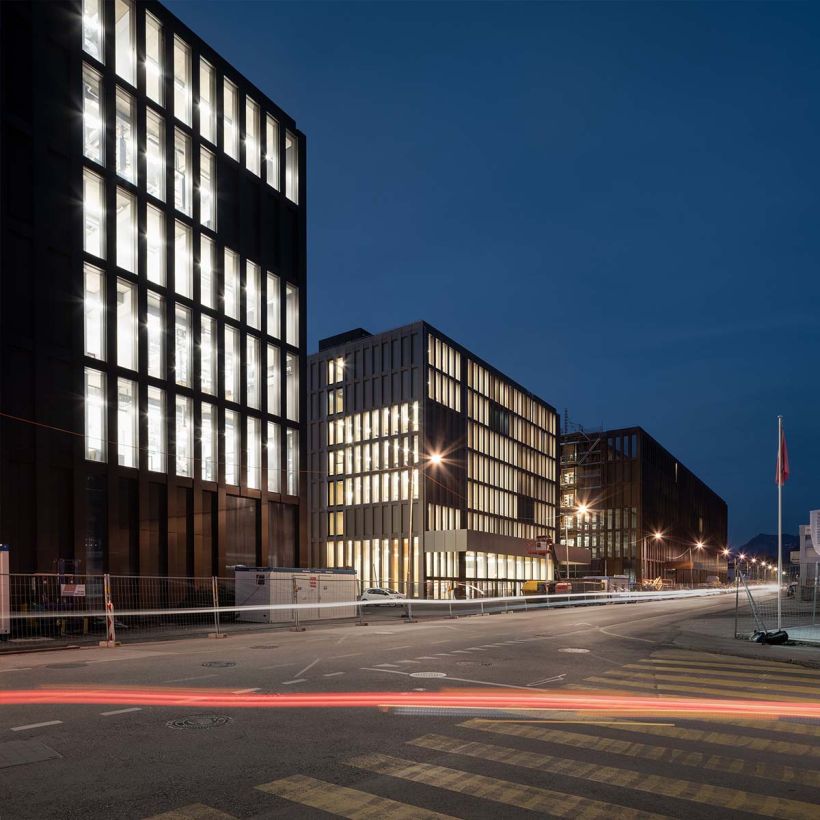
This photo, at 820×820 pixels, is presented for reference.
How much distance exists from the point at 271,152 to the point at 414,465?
32.5 meters

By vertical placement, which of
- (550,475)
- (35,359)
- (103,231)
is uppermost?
(103,231)

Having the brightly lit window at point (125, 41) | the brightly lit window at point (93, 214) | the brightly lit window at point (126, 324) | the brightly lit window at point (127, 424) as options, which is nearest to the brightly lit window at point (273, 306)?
the brightly lit window at point (126, 324)

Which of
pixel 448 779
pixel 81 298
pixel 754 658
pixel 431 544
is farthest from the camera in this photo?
pixel 431 544

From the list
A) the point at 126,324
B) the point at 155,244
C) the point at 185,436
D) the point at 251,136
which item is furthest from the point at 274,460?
the point at 251,136

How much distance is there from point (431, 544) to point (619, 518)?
64.9m

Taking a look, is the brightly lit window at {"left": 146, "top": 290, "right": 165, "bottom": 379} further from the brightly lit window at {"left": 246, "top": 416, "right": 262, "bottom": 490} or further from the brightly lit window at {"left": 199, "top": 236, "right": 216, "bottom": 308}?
the brightly lit window at {"left": 246, "top": 416, "right": 262, "bottom": 490}

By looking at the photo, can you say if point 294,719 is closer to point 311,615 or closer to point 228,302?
point 311,615

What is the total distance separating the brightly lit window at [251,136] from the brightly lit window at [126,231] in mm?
9894

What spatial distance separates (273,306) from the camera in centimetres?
4378

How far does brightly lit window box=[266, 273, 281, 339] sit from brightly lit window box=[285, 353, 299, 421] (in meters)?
2.03

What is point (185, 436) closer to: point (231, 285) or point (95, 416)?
point (95, 416)

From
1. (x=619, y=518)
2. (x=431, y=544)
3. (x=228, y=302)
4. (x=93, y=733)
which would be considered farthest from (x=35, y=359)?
(x=619, y=518)

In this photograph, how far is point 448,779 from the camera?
276 inches

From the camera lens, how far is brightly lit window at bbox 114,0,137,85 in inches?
1358
